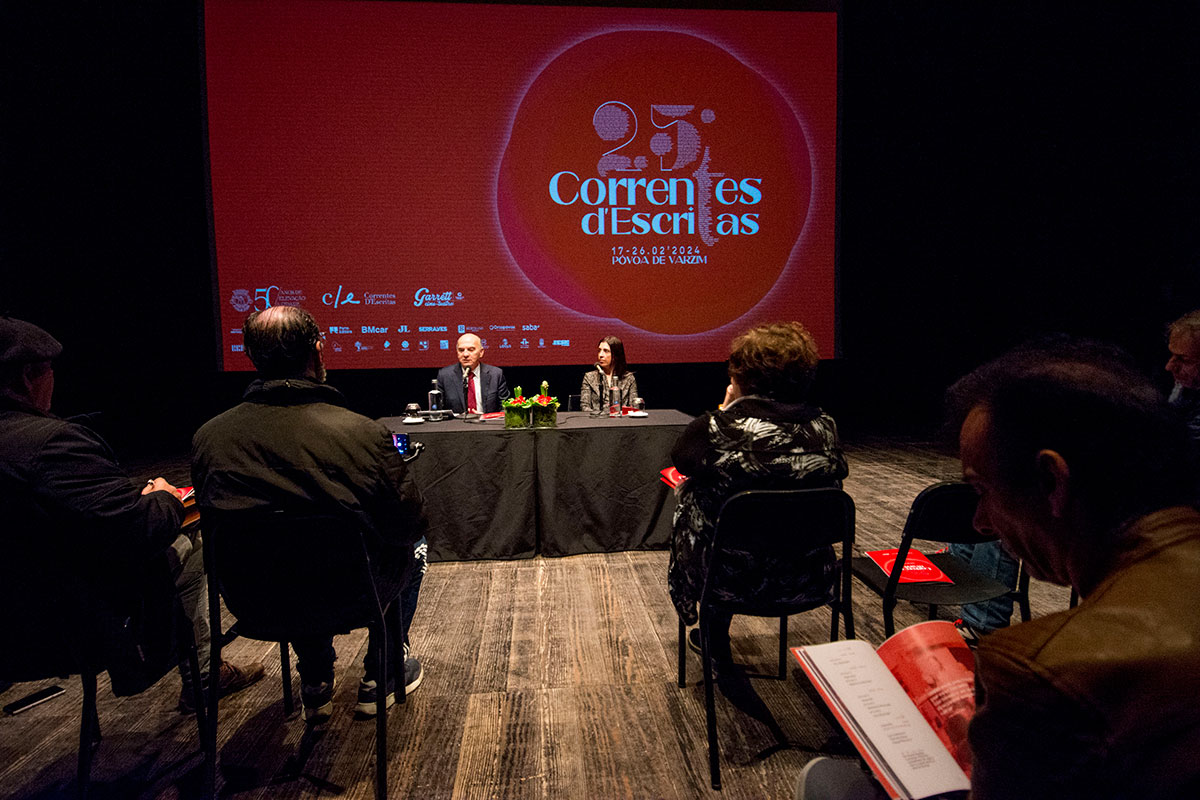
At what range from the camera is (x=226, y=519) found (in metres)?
1.56

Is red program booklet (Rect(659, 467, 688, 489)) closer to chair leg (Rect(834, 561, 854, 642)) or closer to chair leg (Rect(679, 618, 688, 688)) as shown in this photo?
chair leg (Rect(679, 618, 688, 688))

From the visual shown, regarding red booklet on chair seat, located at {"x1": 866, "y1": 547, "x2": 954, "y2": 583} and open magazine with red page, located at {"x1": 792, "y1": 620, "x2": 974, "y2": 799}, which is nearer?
open magazine with red page, located at {"x1": 792, "y1": 620, "x2": 974, "y2": 799}

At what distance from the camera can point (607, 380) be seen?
4.59 meters

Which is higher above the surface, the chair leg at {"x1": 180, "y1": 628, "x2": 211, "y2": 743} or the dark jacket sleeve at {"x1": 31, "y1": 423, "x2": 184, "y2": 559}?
the dark jacket sleeve at {"x1": 31, "y1": 423, "x2": 184, "y2": 559}

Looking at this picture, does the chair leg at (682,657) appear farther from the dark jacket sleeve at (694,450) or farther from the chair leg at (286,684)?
the chair leg at (286,684)

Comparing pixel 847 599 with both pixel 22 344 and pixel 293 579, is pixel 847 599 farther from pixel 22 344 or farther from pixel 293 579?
pixel 22 344

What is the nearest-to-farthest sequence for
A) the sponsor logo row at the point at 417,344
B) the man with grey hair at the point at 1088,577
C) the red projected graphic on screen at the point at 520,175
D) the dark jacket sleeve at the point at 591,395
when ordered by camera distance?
the man with grey hair at the point at 1088,577 < the dark jacket sleeve at the point at 591,395 < the red projected graphic on screen at the point at 520,175 < the sponsor logo row at the point at 417,344

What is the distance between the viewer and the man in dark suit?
15.0 feet

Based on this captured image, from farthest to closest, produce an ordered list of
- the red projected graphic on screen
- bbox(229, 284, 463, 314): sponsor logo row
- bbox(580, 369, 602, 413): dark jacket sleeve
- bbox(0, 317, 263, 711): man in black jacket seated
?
bbox(229, 284, 463, 314): sponsor logo row → the red projected graphic on screen → bbox(580, 369, 602, 413): dark jacket sleeve → bbox(0, 317, 263, 711): man in black jacket seated

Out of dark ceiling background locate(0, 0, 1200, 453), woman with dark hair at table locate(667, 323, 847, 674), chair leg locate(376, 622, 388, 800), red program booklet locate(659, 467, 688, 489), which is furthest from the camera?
dark ceiling background locate(0, 0, 1200, 453)

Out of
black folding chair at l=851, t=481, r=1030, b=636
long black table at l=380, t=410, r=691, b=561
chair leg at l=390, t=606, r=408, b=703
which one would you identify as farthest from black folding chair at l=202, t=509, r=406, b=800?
long black table at l=380, t=410, r=691, b=561

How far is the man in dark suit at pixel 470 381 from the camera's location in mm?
4559

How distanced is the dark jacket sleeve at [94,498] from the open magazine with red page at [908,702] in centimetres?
160

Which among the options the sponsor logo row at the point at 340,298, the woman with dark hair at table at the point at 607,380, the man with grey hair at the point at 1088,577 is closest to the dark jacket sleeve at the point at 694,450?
the man with grey hair at the point at 1088,577
